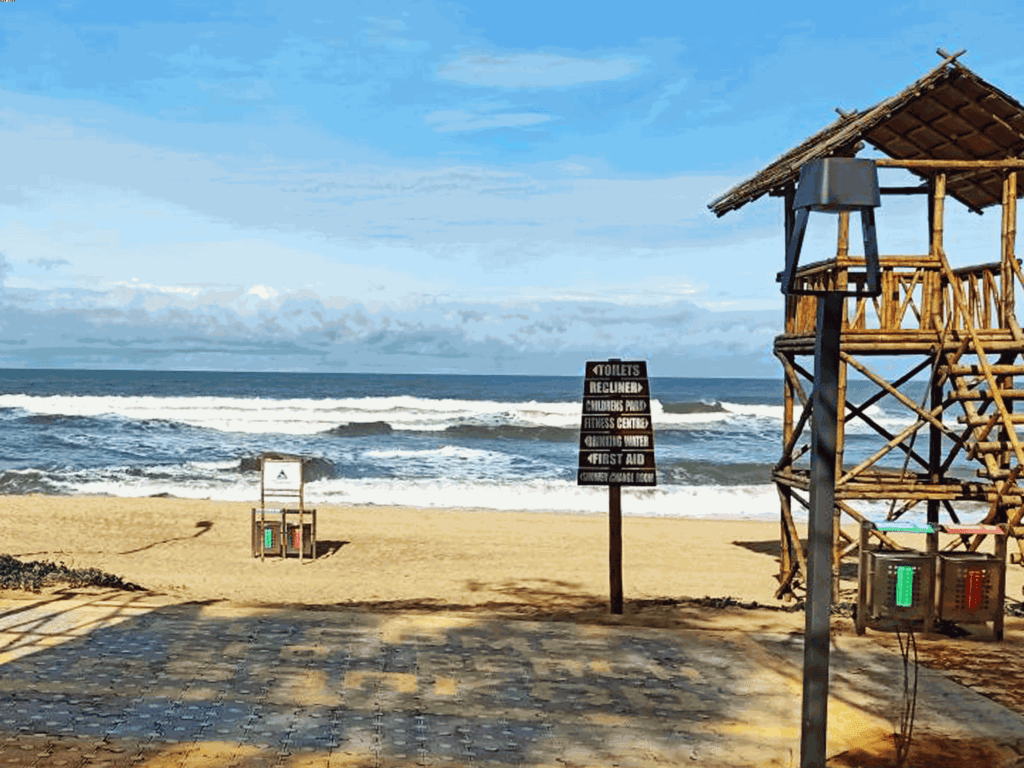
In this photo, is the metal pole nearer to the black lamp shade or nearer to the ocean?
the black lamp shade

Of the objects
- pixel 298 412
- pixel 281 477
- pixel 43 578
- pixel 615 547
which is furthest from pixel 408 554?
pixel 298 412

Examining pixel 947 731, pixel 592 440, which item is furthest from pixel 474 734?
pixel 592 440

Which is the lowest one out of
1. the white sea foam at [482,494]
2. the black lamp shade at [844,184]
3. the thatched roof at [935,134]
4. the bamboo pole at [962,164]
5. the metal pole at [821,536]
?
the white sea foam at [482,494]

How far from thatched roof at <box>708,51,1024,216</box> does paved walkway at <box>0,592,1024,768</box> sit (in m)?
6.92

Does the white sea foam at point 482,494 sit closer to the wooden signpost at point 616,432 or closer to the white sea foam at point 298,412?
the wooden signpost at point 616,432

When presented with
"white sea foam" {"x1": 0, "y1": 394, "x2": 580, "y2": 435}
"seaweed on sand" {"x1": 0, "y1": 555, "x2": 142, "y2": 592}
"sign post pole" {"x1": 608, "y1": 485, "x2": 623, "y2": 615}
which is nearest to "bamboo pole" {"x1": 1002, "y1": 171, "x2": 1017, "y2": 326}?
"sign post pole" {"x1": 608, "y1": 485, "x2": 623, "y2": 615}

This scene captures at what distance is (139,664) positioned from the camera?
32.4 feet

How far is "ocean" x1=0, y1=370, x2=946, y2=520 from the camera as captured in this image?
33250 millimetres

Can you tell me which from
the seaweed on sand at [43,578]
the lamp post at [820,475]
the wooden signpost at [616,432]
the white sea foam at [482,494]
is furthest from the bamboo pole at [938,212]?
the white sea foam at [482,494]

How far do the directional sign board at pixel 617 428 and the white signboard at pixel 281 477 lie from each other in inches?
366

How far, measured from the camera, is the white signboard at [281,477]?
21.0 meters

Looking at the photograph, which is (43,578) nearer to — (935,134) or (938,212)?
(938,212)

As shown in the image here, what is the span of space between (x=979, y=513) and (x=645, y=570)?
15.8 metres

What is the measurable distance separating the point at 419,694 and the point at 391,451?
39.3 metres
